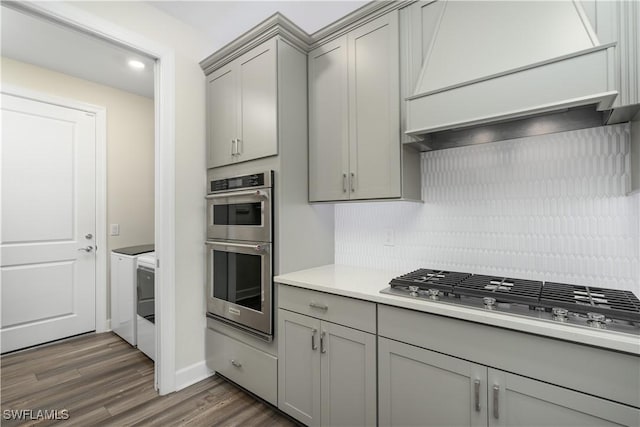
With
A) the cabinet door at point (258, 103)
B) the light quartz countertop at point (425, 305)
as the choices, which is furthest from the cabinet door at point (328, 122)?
the light quartz countertop at point (425, 305)

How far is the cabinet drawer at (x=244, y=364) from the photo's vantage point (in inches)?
74.5

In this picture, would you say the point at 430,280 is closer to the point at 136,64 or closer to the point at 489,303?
the point at 489,303

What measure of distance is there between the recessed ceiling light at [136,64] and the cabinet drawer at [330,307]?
8.95ft

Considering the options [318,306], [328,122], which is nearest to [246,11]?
[328,122]

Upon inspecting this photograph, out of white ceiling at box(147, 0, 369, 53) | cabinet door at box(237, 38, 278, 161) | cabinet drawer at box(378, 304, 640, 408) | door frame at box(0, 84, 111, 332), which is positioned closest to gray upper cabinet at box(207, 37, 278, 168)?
cabinet door at box(237, 38, 278, 161)

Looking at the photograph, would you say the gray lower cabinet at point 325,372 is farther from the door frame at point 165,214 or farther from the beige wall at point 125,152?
the beige wall at point 125,152

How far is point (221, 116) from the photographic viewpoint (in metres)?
2.30

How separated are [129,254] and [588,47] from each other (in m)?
3.52

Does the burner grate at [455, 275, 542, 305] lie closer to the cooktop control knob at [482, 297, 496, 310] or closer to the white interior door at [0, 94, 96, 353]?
the cooktop control knob at [482, 297, 496, 310]

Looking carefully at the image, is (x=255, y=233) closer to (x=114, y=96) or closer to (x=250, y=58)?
(x=250, y=58)

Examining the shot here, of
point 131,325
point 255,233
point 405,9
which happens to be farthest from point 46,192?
point 405,9

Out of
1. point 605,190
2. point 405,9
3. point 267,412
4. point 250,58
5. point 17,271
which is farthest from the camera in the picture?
point 17,271

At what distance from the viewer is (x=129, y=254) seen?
287cm

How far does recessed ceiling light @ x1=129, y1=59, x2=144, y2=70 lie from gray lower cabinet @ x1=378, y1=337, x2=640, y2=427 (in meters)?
3.34
